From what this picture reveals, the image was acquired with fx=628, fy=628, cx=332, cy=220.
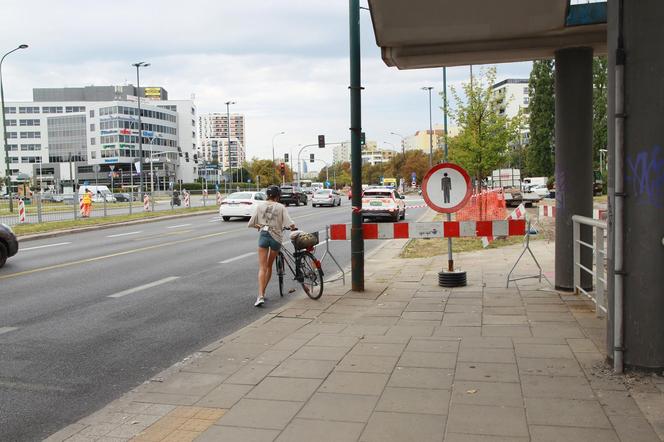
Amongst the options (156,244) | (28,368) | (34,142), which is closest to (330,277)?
(28,368)

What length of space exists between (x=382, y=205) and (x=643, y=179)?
897 inches

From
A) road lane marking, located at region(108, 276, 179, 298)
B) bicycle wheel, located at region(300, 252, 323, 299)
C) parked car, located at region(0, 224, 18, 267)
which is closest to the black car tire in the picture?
parked car, located at region(0, 224, 18, 267)

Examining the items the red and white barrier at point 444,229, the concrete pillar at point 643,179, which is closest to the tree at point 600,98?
the red and white barrier at point 444,229

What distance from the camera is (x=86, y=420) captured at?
4375mm

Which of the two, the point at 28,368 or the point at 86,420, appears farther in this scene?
the point at 28,368

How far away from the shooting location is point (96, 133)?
128 m

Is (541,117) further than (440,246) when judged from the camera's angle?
Yes

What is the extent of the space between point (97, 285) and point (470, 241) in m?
10.5

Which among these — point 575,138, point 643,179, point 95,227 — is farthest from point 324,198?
point 643,179

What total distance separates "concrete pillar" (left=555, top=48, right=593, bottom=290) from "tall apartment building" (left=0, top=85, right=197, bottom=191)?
113 metres

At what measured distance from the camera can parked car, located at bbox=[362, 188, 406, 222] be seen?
27.2m

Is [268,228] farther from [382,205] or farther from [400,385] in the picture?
[382,205]

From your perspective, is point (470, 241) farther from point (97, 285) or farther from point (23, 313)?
point (23, 313)

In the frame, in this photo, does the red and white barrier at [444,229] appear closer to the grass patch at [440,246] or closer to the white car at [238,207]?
the grass patch at [440,246]
